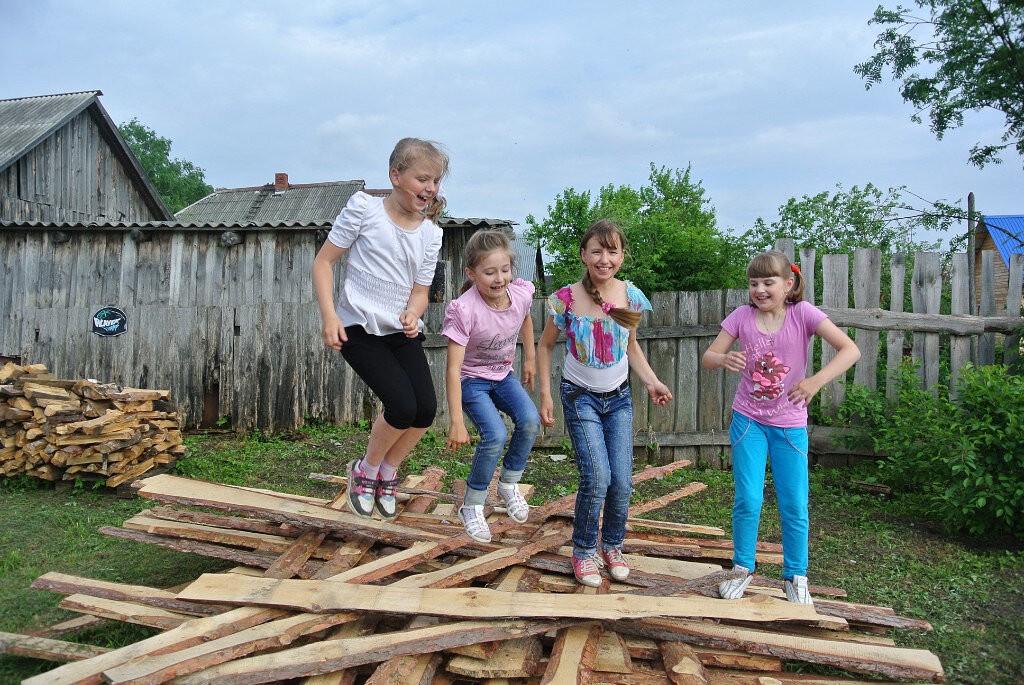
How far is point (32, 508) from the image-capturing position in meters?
5.75

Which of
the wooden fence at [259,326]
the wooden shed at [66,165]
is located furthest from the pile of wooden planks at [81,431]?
the wooden shed at [66,165]

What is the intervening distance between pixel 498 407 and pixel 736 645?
1.80 meters

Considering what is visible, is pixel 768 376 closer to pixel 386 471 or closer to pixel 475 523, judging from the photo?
pixel 475 523

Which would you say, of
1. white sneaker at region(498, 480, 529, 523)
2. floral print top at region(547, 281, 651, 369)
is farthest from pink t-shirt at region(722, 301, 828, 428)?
white sneaker at region(498, 480, 529, 523)

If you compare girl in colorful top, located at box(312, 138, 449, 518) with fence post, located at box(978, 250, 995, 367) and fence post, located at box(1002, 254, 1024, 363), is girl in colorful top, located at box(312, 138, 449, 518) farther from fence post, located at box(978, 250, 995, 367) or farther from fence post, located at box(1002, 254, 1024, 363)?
fence post, located at box(1002, 254, 1024, 363)

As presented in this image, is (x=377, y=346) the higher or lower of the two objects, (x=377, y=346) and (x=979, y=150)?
the lower

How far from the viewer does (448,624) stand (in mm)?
2846

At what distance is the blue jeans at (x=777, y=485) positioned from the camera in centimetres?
334

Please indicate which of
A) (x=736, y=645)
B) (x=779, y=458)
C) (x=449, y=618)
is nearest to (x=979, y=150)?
(x=779, y=458)

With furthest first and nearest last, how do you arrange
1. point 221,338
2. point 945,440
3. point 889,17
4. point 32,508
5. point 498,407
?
point 889,17, point 221,338, point 32,508, point 945,440, point 498,407

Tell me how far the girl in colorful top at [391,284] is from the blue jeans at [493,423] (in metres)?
0.27

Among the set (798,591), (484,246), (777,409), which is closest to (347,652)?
(484,246)

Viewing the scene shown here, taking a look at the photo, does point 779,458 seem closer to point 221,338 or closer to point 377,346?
point 377,346

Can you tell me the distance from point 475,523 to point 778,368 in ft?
6.06
